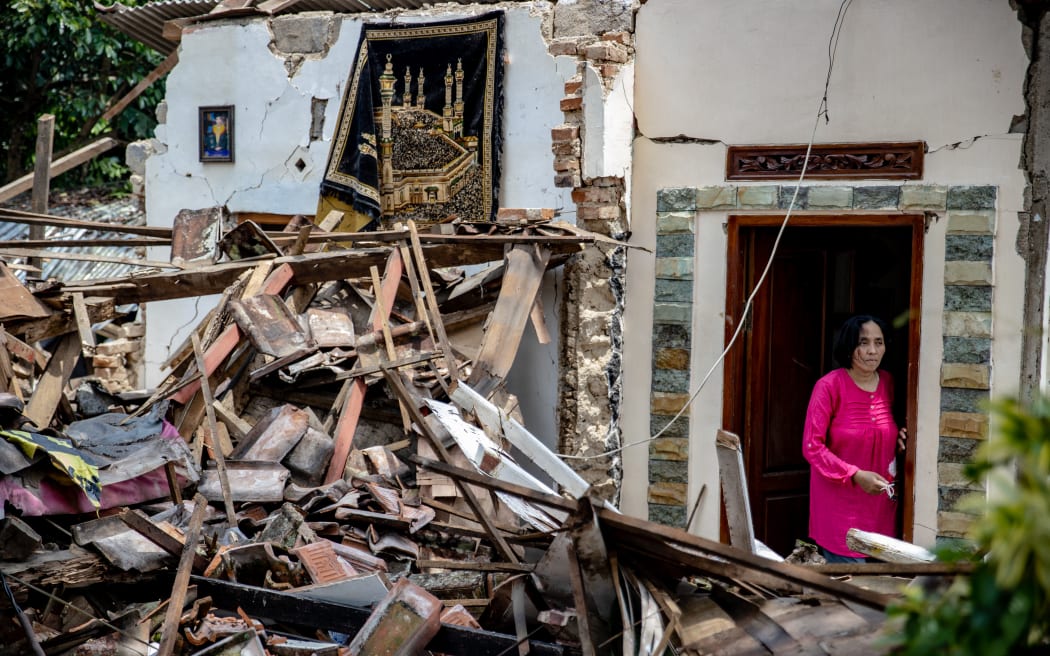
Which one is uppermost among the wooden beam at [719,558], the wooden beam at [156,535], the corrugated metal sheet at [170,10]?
the corrugated metal sheet at [170,10]

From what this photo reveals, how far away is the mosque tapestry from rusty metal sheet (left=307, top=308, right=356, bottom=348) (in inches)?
49.2

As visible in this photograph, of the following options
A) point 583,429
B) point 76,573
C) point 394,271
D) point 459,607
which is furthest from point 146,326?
point 459,607

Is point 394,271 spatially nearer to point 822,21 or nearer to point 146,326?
point 822,21

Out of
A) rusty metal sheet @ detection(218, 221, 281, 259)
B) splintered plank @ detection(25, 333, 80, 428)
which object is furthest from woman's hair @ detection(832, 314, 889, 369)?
splintered plank @ detection(25, 333, 80, 428)

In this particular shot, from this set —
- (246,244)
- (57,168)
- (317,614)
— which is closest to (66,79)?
(57,168)

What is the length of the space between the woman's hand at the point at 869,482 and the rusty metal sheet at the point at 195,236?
4420 millimetres

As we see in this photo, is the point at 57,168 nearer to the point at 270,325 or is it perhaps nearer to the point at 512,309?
the point at 270,325

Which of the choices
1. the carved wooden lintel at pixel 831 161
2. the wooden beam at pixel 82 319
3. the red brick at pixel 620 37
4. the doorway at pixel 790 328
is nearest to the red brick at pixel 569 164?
the red brick at pixel 620 37

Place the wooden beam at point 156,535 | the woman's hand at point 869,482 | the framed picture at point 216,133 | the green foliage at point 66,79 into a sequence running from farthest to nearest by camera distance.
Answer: the green foliage at point 66,79 → the framed picture at point 216,133 → the woman's hand at point 869,482 → the wooden beam at point 156,535

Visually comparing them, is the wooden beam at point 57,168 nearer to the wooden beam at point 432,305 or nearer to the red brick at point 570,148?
the wooden beam at point 432,305

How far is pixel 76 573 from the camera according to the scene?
179 inches

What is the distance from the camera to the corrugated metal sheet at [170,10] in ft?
26.9

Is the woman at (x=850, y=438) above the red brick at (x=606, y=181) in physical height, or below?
below

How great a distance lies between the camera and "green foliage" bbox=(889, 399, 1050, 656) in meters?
1.56
